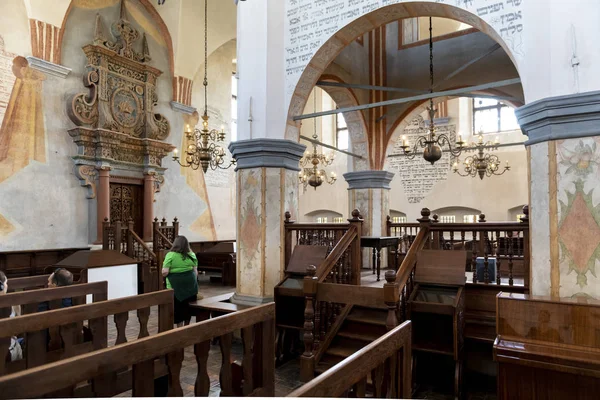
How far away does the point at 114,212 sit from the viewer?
11.8 meters

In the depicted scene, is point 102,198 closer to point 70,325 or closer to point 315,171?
point 315,171

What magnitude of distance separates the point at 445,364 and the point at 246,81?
465 cm

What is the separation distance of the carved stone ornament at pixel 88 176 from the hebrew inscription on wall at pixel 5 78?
199 cm

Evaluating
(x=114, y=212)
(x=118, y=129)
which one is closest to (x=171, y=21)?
(x=118, y=129)

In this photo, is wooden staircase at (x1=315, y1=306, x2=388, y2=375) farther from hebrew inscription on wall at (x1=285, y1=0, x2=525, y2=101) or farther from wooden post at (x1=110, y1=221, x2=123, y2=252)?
wooden post at (x1=110, y1=221, x2=123, y2=252)

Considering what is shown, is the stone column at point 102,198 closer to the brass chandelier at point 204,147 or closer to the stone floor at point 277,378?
the brass chandelier at point 204,147

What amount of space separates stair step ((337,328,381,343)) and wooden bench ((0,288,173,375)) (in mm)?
2162

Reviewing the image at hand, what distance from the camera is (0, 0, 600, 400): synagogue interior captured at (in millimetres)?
3258

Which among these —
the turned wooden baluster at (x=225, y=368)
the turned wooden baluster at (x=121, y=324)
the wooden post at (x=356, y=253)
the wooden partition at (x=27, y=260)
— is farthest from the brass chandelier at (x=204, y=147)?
the turned wooden baluster at (x=225, y=368)

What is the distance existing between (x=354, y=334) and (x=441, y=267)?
4.34 ft

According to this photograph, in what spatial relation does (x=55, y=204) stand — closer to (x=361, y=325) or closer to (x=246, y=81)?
(x=246, y=81)

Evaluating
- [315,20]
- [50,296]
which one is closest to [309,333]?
[50,296]

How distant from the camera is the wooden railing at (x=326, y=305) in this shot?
425 cm

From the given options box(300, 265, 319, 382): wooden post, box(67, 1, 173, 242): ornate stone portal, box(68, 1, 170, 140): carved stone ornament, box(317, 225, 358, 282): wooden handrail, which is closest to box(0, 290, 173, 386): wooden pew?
box(300, 265, 319, 382): wooden post
